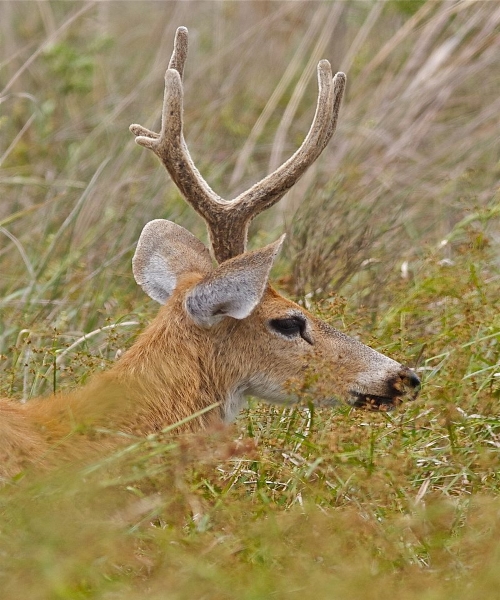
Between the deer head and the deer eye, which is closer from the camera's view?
the deer head

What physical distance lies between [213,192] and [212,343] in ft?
2.28

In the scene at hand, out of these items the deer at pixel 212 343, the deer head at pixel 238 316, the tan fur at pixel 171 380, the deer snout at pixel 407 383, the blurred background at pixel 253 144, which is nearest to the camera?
the tan fur at pixel 171 380

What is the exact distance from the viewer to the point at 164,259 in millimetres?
5441

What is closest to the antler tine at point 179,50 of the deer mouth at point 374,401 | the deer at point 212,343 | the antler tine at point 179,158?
the deer at point 212,343

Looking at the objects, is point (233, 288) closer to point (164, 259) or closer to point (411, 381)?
point (164, 259)

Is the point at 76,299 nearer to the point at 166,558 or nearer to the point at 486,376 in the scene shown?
the point at 486,376

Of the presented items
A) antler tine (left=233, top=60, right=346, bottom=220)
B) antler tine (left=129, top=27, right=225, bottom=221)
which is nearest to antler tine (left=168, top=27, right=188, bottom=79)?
antler tine (left=129, top=27, right=225, bottom=221)

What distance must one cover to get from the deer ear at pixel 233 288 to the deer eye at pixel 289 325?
26 centimetres

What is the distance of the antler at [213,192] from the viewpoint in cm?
522

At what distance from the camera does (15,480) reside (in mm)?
3877

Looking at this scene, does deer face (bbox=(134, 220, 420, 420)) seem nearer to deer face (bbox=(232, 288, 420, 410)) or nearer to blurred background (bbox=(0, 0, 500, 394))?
deer face (bbox=(232, 288, 420, 410))

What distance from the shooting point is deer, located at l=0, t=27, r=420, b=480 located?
4.66 meters

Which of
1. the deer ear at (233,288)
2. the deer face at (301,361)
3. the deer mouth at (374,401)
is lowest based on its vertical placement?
the deer mouth at (374,401)

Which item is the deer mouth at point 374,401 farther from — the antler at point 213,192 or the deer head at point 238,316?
the antler at point 213,192
